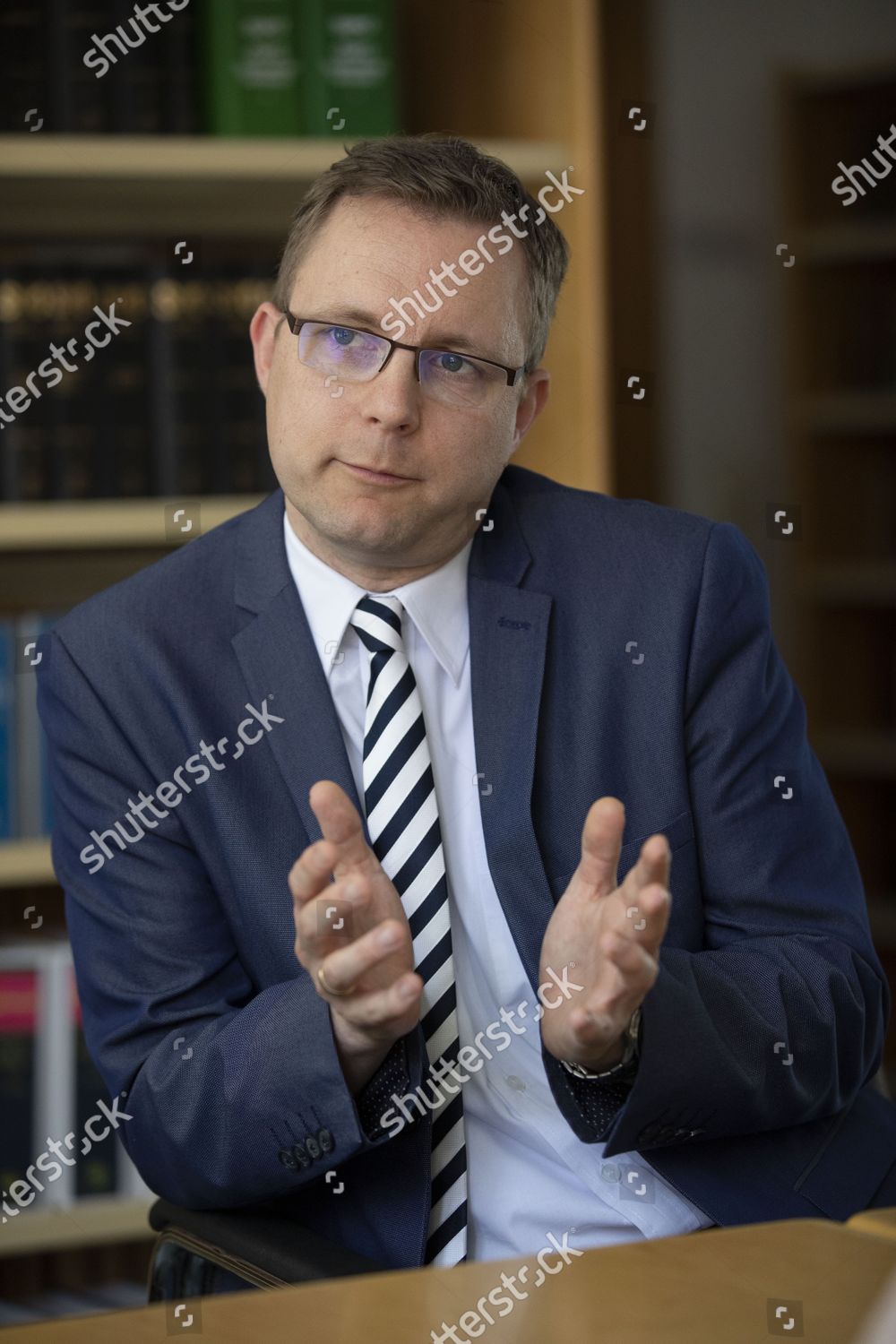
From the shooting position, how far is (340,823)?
3.50 ft

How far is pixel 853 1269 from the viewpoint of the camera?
896mm

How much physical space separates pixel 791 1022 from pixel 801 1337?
0.45 metres

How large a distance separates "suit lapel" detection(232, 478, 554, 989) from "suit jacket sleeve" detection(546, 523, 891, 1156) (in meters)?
0.14

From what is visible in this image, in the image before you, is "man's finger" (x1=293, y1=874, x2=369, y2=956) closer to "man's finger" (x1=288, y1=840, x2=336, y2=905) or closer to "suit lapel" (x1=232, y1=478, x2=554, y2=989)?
"man's finger" (x1=288, y1=840, x2=336, y2=905)

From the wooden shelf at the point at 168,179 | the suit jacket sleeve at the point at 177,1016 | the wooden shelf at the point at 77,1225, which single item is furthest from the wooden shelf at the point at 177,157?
the wooden shelf at the point at 77,1225

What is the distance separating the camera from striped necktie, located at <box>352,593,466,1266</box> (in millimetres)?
1252

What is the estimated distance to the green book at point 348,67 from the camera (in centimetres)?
201

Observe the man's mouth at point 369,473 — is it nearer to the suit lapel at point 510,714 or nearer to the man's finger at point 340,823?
the suit lapel at point 510,714

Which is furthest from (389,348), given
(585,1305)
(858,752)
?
(858,752)

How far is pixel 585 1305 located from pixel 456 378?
31.6 inches

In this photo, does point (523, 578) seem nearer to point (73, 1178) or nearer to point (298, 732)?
point (298, 732)

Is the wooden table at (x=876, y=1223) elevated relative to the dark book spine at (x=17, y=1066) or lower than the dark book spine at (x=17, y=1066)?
elevated

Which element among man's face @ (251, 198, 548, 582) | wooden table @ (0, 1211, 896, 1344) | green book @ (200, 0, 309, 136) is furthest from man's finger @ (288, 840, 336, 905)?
green book @ (200, 0, 309, 136)

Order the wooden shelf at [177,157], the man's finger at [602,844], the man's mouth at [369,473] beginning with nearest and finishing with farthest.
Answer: the man's finger at [602,844] → the man's mouth at [369,473] → the wooden shelf at [177,157]
